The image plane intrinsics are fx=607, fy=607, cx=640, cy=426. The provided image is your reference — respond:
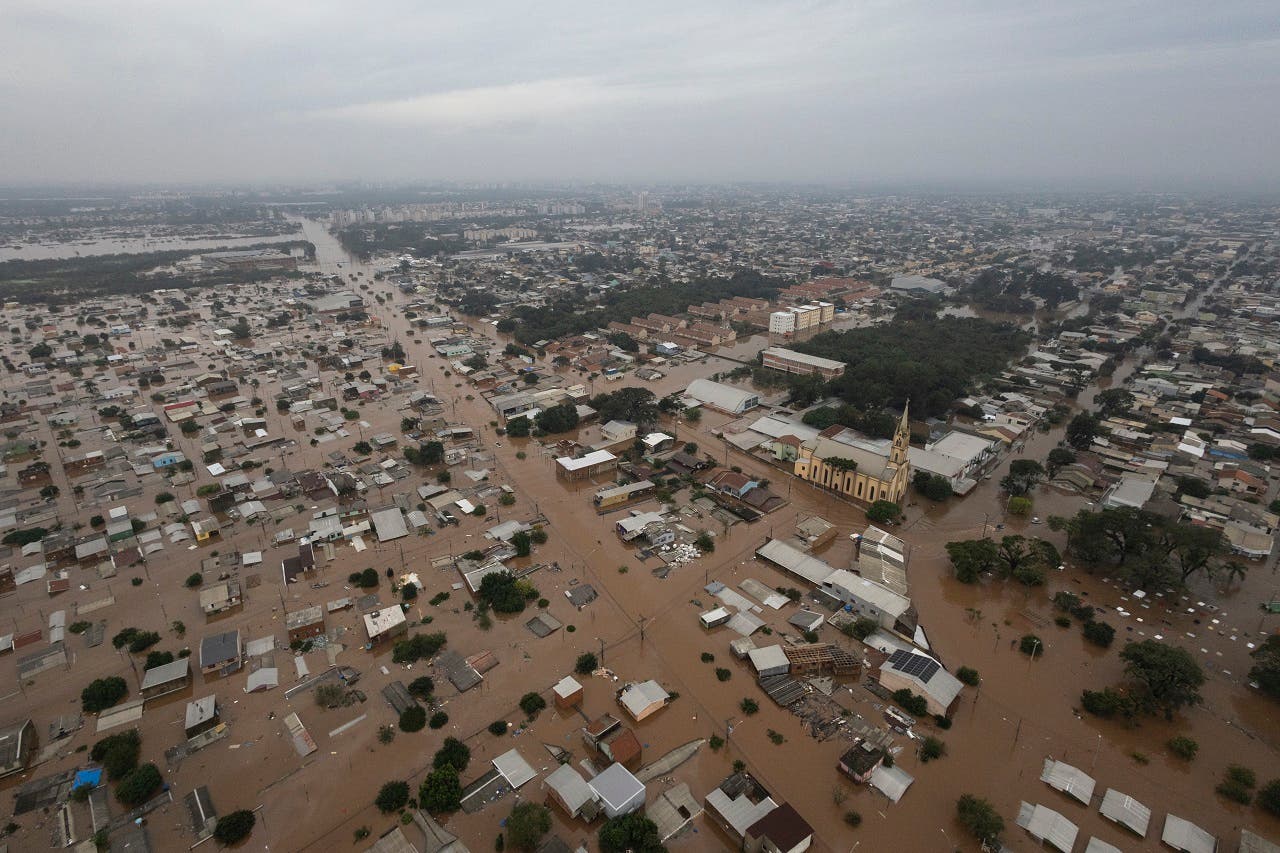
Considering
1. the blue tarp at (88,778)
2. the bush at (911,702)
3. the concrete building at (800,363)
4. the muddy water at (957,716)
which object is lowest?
the muddy water at (957,716)

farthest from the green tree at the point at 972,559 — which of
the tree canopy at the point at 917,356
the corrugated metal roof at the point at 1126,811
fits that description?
the tree canopy at the point at 917,356

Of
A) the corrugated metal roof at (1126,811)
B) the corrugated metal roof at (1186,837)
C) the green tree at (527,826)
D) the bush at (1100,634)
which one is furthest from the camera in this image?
the bush at (1100,634)

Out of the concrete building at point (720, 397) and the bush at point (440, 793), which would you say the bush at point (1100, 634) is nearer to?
the bush at point (440, 793)

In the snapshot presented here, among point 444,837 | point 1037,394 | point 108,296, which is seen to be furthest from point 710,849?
point 108,296

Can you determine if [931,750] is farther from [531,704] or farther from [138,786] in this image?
[138,786]

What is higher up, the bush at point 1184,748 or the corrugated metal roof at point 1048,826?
the corrugated metal roof at point 1048,826

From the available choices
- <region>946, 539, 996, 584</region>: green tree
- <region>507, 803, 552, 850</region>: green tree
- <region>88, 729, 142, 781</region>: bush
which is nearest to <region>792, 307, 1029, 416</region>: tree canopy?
<region>946, 539, 996, 584</region>: green tree

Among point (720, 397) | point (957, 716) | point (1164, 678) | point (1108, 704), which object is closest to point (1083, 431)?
point (1164, 678)
